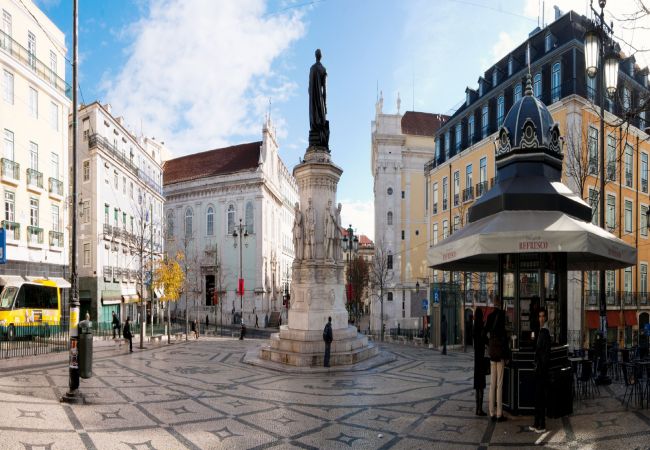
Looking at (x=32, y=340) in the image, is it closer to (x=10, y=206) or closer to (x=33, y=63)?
(x=10, y=206)

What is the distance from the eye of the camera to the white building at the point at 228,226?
6031cm

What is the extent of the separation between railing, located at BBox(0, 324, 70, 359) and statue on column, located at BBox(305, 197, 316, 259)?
1204 centimetres

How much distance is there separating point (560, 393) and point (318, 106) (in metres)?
14.7

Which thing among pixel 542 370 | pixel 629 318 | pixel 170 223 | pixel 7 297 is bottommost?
pixel 629 318

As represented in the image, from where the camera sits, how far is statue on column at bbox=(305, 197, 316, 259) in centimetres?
1819

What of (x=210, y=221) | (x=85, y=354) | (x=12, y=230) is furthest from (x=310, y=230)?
(x=210, y=221)

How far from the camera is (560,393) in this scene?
350 inches

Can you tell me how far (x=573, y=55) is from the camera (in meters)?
27.1

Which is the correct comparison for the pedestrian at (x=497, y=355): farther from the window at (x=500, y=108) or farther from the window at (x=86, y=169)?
the window at (x=86, y=169)

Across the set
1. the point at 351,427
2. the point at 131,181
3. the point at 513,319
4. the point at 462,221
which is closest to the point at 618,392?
the point at 513,319

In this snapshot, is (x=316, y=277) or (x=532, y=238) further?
(x=316, y=277)

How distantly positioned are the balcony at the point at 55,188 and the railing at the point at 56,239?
226 centimetres

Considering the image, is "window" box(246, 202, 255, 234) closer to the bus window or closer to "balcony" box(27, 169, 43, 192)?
"balcony" box(27, 169, 43, 192)

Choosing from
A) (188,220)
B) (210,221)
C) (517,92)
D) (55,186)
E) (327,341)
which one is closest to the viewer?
(327,341)
